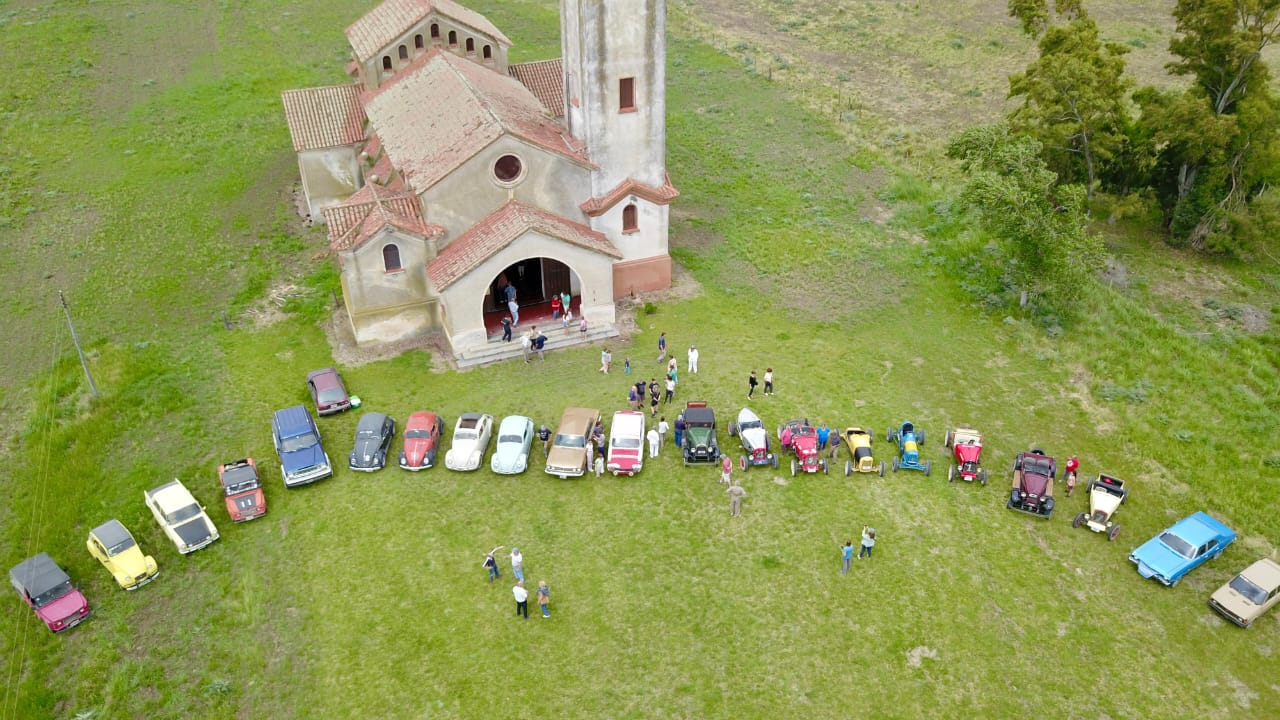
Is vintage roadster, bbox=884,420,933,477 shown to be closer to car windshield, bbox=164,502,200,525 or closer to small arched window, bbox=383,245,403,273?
small arched window, bbox=383,245,403,273

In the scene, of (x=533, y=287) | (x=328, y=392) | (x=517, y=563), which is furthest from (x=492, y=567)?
(x=533, y=287)

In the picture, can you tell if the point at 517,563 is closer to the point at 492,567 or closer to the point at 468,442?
the point at 492,567

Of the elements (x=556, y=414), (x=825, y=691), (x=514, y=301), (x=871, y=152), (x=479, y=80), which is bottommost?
(x=825, y=691)

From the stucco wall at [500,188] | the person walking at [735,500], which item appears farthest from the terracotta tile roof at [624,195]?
the person walking at [735,500]

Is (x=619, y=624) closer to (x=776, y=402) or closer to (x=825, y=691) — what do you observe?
(x=825, y=691)

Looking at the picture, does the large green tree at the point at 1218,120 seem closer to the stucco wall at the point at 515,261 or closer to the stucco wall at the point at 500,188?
the stucco wall at the point at 515,261

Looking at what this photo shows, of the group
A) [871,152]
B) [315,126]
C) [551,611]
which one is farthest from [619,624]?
[871,152]
